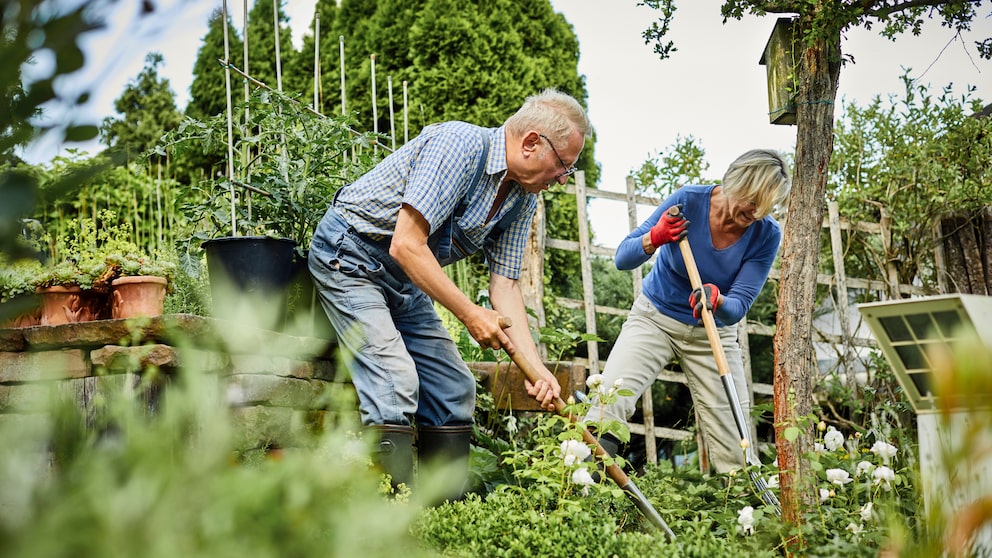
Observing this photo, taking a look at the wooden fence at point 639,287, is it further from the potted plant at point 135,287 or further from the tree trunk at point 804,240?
the potted plant at point 135,287

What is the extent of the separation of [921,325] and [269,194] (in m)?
1.98

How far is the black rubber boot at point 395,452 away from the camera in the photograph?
7.16 ft

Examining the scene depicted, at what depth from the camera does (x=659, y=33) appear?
2900 mm

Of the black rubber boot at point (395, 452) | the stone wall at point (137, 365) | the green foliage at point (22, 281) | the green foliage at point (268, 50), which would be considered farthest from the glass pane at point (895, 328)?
the green foliage at point (268, 50)

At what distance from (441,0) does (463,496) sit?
14.0ft

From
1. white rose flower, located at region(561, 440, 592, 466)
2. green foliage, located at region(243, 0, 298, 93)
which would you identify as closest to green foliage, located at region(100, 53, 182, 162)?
green foliage, located at region(243, 0, 298, 93)

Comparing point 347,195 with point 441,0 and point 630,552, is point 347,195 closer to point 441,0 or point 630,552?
point 630,552

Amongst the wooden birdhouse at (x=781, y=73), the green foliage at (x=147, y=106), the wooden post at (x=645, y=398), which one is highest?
the green foliage at (x=147, y=106)

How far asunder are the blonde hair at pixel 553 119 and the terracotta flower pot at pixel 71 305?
133 cm

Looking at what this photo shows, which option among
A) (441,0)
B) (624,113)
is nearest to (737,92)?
(624,113)

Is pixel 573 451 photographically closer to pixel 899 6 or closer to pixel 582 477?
pixel 582 477

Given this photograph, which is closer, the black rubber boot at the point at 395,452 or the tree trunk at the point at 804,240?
the black rubber boot at the point at 395,452

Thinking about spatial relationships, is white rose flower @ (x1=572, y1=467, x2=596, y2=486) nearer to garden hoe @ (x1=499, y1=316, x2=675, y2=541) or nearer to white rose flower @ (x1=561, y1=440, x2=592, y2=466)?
white rose flower @ (x1=561, y1=440, x2=592, y2=466)

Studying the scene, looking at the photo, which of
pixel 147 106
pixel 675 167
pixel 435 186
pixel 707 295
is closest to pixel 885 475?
pixel 707 295
